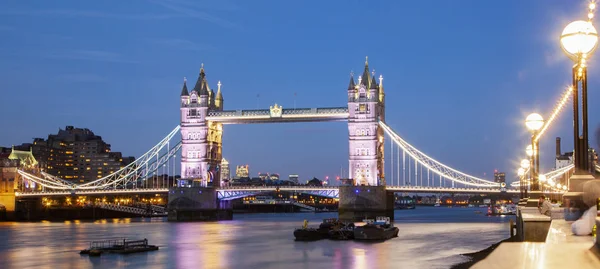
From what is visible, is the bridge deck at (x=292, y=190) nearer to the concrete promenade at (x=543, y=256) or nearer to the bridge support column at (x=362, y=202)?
the bridge support column at (x=362, y=202)

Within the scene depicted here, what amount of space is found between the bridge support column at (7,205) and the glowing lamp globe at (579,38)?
103 m

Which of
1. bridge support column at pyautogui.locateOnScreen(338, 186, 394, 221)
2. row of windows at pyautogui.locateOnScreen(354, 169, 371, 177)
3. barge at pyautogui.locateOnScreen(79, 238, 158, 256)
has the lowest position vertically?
barge at pyautogui.locateOnScreen(79, 238, 158, 256)

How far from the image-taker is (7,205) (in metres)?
106

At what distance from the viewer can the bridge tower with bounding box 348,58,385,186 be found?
94.2 metres

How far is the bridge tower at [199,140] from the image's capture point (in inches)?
4013

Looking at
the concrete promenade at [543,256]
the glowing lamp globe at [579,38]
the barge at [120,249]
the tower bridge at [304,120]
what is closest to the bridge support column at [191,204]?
the tower bridge at [304,120]

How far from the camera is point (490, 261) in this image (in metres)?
7.80

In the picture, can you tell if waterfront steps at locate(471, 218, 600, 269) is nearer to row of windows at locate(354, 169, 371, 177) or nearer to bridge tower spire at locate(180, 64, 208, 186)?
row of windows at locate(354, 169, 371, 177)

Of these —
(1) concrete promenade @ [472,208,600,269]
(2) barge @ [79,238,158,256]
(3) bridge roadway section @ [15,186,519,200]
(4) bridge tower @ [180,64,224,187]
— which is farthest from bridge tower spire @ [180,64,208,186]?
(1) concrete promenade @ [472,208,600,269]

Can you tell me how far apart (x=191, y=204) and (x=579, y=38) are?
88953 mm

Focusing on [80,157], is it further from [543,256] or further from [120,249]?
[543,256]

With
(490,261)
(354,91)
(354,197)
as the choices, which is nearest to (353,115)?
(354,91)

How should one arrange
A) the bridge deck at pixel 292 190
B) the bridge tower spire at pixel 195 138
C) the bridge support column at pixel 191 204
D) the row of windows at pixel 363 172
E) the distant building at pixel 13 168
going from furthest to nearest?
1. the distant building at pixel 13 168
2. the bridge tower spire at pixel 195 138
3. the bridge support column at pixel 191 204
4. the row of windows at pixel 363 172
5. the bridge deck at pixel 292 190

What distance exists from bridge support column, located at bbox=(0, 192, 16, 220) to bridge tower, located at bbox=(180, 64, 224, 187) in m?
23.6
